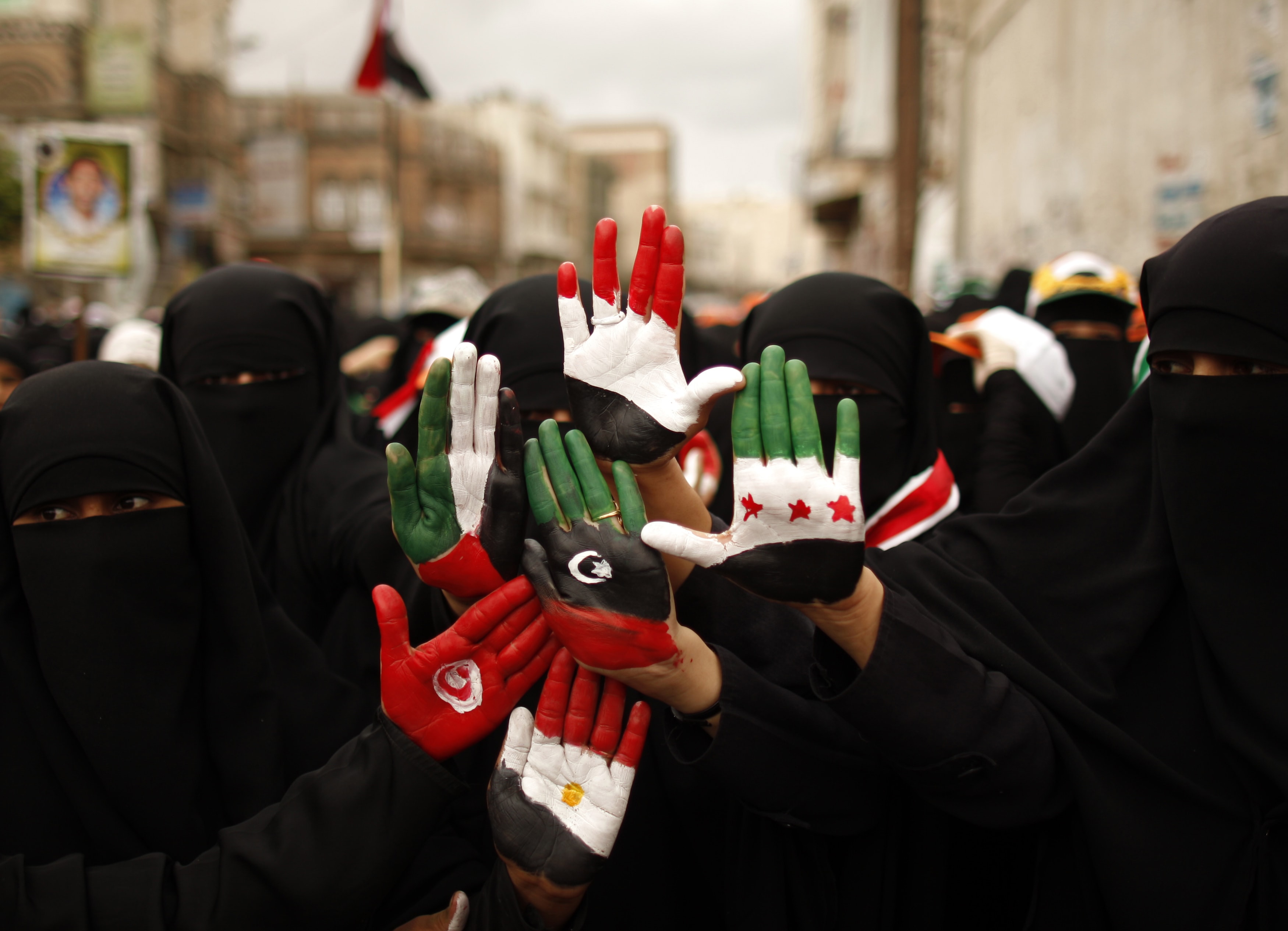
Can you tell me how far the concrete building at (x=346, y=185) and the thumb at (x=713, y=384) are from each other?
110 ft

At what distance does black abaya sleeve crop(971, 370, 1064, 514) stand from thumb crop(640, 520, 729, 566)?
137 cm

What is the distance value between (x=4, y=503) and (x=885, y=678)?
1.48 m

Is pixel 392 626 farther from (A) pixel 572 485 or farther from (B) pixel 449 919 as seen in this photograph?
(B) pixel 449 919

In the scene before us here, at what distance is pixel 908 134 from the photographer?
7.76 metres

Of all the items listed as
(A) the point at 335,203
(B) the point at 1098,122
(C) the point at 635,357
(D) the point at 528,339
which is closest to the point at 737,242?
(A) the point at 335,203

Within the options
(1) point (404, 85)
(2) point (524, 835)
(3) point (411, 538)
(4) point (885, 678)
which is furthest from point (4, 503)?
(1) point (404, 85)

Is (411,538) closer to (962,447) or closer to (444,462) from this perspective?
(444,462)

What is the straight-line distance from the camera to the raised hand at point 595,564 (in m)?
1.28

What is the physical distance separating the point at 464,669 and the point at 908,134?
7.52m

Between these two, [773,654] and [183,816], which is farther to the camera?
[773,654]

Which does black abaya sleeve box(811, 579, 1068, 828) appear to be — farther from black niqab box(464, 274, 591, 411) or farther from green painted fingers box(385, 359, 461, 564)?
black niqab box(464, 274, 591, 411)

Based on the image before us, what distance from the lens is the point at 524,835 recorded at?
1.35 meters

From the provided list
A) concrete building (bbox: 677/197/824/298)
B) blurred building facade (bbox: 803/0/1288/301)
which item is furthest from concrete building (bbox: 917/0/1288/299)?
concrete building (bbox: 677/197/824/298)

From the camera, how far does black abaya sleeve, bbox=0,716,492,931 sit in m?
1.33
